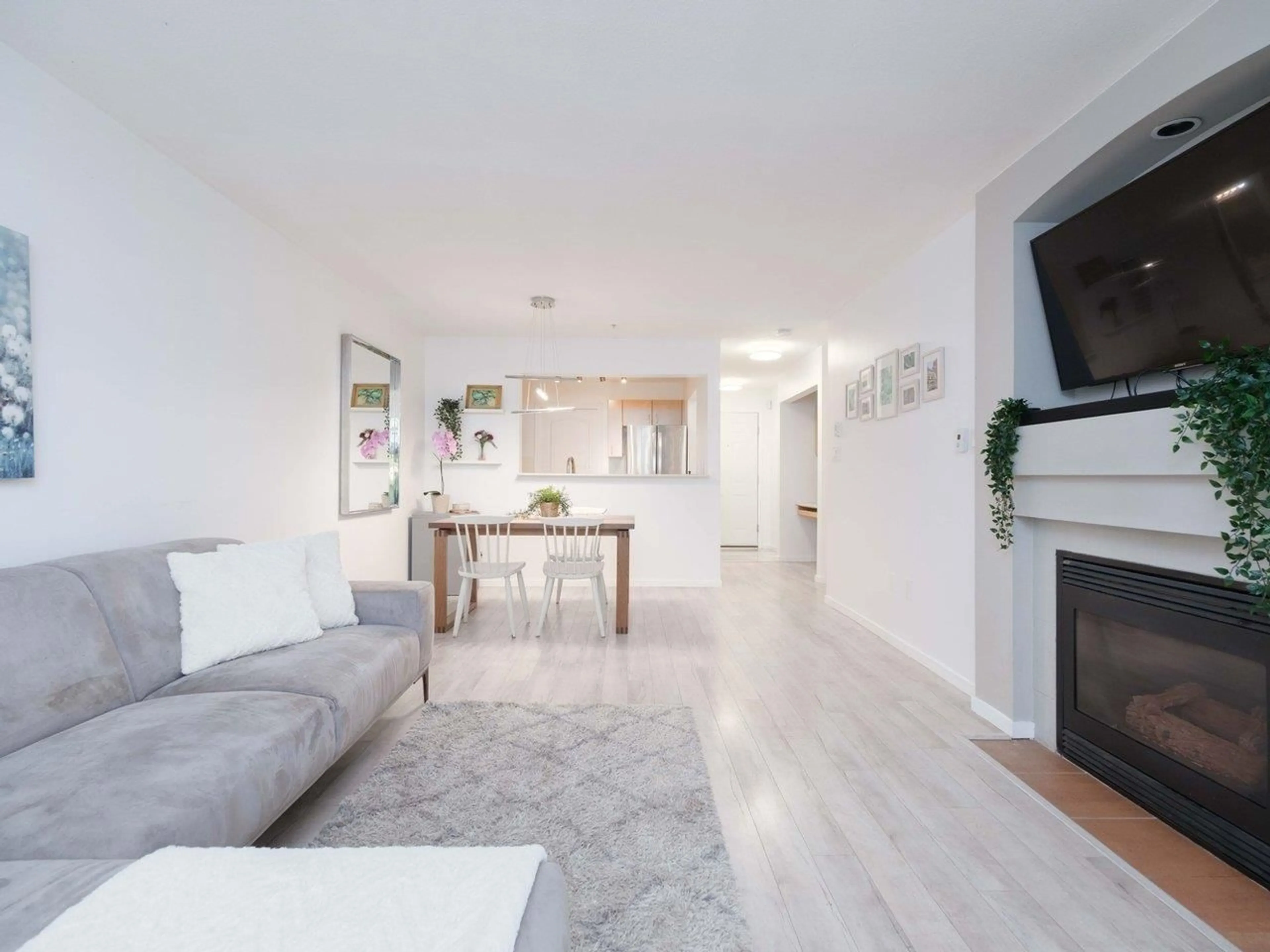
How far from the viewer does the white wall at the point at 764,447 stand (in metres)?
9.27

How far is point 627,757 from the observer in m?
2.46

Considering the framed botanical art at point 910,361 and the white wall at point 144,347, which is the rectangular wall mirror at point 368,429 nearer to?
the white wall at point 144,347

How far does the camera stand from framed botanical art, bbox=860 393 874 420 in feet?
14.7

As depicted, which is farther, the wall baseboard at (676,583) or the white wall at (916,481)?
the wall baseboard at (676,583)

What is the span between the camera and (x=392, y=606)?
2863 millimetres

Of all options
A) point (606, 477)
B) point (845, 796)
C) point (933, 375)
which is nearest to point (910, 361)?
point (933, 375)

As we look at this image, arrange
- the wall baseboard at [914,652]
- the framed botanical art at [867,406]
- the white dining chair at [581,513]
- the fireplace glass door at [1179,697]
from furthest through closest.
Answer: the white dining chair at [581,513]
the framed botanical art at [867,406]
the wall baseboard at [914,652]
the fireplace glass door at [1179,697]

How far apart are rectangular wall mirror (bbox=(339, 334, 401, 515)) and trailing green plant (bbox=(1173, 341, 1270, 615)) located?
4406 millimetres

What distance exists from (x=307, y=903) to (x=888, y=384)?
4126 millimetres

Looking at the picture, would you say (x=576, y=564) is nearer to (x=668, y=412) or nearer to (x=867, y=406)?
(x=867, y=406)

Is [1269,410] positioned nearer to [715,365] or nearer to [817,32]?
[817,32]

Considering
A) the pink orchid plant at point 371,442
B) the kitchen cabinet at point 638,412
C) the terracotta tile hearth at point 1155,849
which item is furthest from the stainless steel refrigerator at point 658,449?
the terracotta tile hearth at point 1155,849

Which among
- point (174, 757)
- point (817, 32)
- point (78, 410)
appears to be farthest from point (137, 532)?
point (817, 32)

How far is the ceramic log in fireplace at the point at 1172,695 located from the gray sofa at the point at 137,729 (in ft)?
6.66
